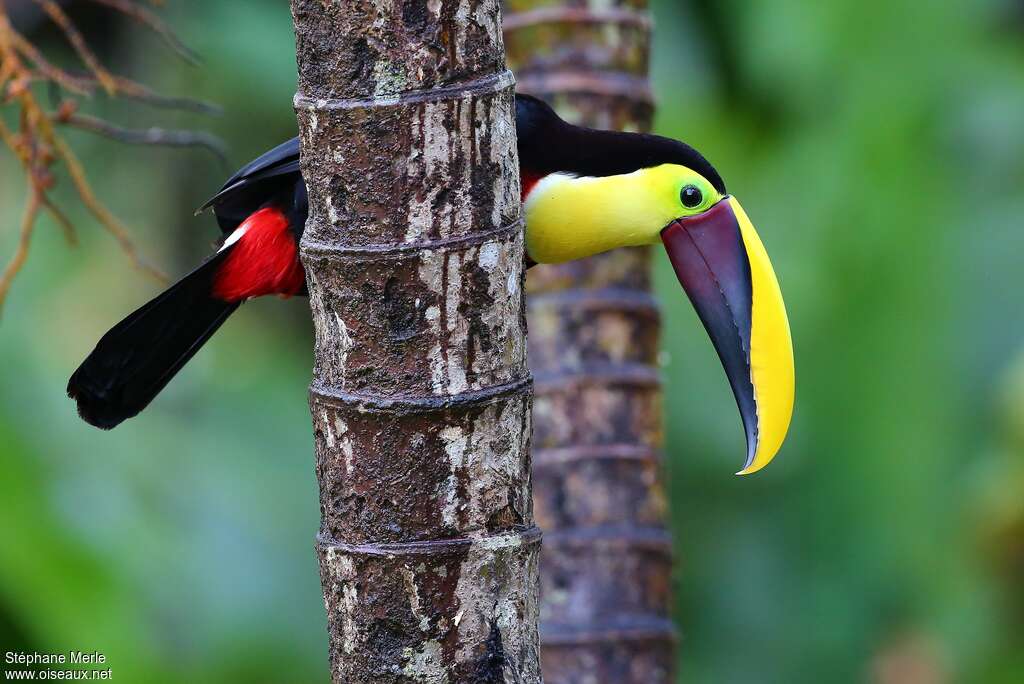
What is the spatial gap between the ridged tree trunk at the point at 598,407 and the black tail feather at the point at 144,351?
38.5 inches

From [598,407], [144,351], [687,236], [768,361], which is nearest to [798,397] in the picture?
[598,407]

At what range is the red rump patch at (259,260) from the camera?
7.38 feet

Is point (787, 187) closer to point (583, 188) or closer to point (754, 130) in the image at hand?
point (754, 130)

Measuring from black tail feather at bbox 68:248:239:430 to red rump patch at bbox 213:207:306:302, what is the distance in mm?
28

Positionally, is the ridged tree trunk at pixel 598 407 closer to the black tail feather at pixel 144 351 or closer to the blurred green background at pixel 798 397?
the black tail feather at pixel 144 351

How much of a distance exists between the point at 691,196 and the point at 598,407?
0.88 meters

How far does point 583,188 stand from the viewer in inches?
86.0

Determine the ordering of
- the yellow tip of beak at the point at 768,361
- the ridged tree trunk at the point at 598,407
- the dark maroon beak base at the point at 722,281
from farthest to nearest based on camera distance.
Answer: the ridged tree trunk at the point at 598,407, the dark maroon beak base at the point at 722,281, the yellow tip of beak at the point at 768,361

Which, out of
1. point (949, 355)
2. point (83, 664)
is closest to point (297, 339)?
point (83, 664)

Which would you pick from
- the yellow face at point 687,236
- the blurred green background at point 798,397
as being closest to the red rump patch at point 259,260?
the yellow face at point 687,236

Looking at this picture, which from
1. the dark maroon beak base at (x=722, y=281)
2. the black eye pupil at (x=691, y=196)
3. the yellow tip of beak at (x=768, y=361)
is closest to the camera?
the yellow tip of beak at (x=768, y=361)

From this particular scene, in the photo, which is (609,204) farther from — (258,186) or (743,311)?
(258,186)

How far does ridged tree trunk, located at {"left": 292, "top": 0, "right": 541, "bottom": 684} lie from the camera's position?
1456mm

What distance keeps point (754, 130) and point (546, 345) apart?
9.97 ft
